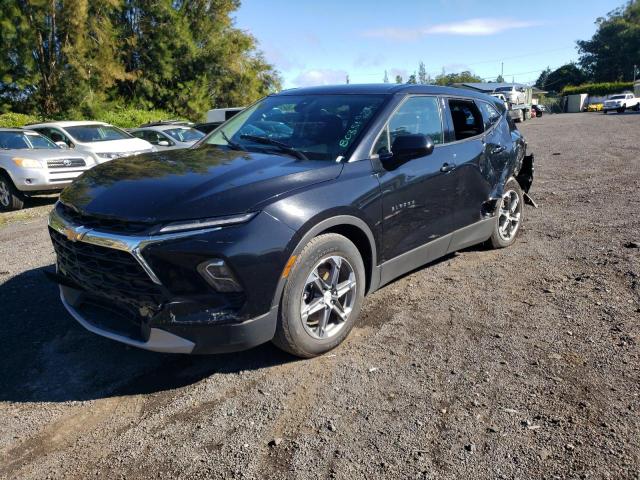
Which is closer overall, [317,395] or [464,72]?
[317,395]

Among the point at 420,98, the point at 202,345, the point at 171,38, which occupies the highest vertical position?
the point at 171,38

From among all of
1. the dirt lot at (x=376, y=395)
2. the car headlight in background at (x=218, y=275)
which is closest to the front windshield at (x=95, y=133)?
the dirt lot at (x=376, y=395)

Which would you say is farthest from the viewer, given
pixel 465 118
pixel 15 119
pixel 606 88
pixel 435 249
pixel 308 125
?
pixel 606 88

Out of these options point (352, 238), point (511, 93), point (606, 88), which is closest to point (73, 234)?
point (352, 238)

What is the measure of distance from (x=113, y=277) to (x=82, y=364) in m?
0.85

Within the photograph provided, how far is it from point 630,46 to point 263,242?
104m

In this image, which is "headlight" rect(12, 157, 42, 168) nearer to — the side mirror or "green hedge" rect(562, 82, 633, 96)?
the side mirror

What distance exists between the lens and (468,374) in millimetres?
3320

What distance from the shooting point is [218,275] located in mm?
2910

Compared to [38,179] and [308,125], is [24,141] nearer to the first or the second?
[38,179]

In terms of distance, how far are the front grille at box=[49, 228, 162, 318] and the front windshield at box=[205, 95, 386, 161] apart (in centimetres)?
147

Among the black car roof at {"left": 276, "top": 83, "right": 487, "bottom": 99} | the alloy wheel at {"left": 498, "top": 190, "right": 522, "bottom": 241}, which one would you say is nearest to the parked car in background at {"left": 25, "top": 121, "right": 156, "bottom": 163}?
the black car roof at {"left": 276, "top": 83, "right": 487, "bottom": 99}

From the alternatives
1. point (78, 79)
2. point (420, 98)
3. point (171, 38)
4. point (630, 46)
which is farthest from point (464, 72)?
point (420, 98)

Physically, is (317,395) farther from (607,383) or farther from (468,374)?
(607,383)
